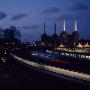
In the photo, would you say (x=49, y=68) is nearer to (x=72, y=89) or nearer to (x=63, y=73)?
(x=63, y=73)

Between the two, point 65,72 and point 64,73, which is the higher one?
point 65,72

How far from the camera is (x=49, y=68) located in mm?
54719

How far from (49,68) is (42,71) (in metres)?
2.66

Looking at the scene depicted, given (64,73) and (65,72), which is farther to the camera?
(64,73)

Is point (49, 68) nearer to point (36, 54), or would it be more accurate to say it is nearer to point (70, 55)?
point (70, 55)

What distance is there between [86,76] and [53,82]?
6994mm

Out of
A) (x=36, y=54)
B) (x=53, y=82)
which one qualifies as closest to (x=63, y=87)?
Result: (x=53, y=82)

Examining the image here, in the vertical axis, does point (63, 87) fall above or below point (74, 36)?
below

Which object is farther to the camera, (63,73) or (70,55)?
(70,55)

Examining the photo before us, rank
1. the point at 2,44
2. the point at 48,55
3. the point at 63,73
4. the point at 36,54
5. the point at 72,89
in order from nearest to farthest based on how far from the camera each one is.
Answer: the point at 72,89, the point at 63,73, the point at 48,55, the point at 36,54, the point at 2,44

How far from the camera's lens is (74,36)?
19225cm

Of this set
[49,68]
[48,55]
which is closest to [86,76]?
[49,68]

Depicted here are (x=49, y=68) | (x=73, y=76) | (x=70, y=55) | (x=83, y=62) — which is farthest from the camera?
(x=70, y=55)

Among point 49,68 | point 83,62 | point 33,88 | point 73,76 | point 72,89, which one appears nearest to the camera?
point 72,89
